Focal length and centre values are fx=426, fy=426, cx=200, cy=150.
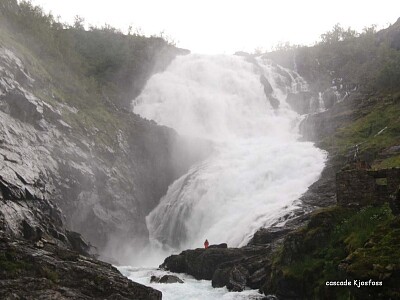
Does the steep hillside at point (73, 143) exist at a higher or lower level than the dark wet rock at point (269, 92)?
lower

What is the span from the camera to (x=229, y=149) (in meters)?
51.9

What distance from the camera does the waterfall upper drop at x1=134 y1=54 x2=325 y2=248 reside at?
35.4m

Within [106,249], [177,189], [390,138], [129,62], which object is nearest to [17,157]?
[106,249]

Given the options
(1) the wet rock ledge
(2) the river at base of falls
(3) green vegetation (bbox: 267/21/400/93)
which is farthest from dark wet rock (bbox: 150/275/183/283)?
(3) green vegetation (bbox: 267/21/400/93)

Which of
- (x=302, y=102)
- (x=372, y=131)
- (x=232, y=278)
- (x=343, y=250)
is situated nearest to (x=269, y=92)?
(x=302, y=102)

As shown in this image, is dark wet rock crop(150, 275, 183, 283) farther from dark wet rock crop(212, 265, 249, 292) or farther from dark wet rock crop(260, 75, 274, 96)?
dark wet rock crop(260, 75, 274, 96)

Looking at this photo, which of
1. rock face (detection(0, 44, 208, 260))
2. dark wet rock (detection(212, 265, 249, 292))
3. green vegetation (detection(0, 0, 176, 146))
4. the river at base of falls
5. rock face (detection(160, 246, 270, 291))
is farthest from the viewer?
green vegetation (detection(0, 0, 176, 146))

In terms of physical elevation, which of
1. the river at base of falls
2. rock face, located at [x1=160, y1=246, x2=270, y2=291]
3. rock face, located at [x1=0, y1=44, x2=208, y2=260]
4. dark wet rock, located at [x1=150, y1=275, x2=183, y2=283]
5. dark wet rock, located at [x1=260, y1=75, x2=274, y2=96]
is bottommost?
the river at base of falls

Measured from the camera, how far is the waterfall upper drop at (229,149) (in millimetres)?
35406

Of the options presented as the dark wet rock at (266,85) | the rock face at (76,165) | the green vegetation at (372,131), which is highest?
the dark wet rock at (266,85)

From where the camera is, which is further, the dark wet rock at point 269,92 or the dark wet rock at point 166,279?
the dark wet rock at point 269,92

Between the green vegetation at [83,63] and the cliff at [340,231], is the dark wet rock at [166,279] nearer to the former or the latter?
the cliff at [340,231]

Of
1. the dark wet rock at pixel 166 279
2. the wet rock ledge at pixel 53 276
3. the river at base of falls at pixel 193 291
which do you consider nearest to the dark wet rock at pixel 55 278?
the wet rock ledge at pixel 53 276

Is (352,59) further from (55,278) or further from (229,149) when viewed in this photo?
(55,278)
